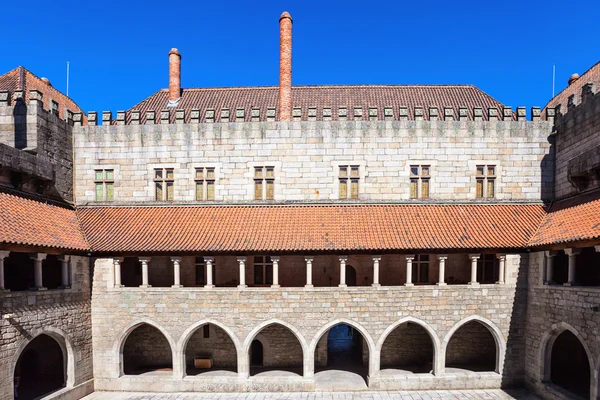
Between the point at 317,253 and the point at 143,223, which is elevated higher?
the point at 143,223

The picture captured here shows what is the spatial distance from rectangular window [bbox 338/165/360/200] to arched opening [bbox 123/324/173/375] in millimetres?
10665

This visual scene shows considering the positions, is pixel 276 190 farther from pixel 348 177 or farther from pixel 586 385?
pixel 586 385

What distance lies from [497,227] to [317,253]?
7.60 metres

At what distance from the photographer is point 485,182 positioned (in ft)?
53.2

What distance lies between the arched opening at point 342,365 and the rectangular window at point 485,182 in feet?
28.3

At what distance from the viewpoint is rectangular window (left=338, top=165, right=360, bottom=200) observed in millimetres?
16250

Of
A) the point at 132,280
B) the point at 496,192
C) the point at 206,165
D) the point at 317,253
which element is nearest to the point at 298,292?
the point at 317,253

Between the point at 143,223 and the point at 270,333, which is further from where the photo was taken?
the point at 270,333


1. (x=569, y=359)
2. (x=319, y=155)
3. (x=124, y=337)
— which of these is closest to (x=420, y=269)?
(x=319, y=155)

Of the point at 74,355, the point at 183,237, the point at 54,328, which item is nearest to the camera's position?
the point at 54,328

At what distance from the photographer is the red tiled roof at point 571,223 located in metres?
11.6

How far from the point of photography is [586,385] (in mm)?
13453

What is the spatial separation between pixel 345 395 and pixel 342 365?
111 inches

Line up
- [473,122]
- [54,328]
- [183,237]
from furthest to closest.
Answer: [473,122]
[183,237]
[54,328]
